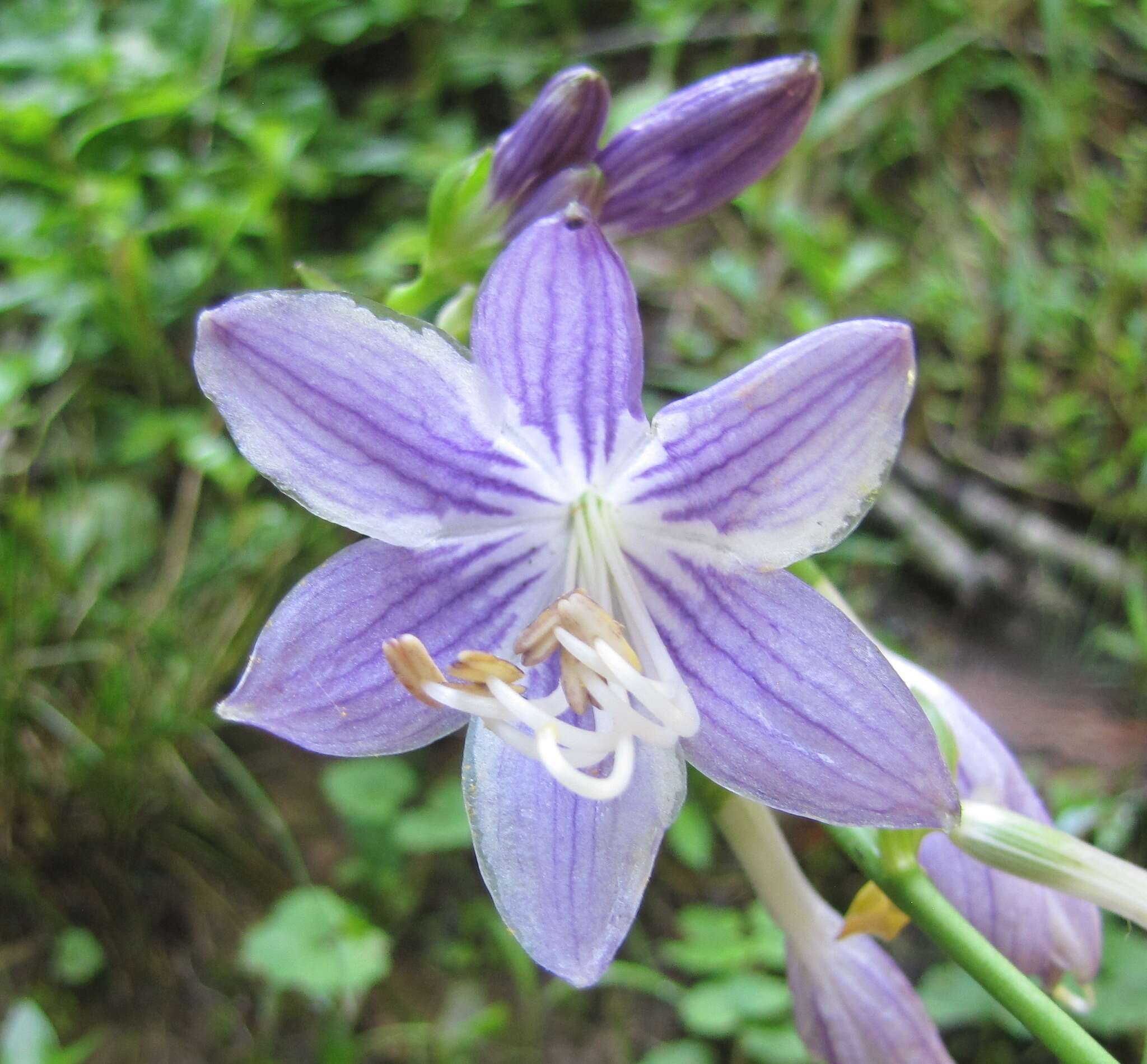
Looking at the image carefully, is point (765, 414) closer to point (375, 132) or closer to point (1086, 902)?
point (1086, 902)

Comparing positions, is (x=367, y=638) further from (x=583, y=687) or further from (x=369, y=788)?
(x=369, y=788)

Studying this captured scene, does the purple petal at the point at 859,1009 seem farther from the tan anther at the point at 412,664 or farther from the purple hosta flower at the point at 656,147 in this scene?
the purple hosta flower at the point at 656,147

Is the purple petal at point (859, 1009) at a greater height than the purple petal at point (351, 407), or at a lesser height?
lesser

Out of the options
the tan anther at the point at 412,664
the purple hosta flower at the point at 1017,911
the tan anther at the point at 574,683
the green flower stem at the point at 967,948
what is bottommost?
the purple hosta flower at the point at 1017,911

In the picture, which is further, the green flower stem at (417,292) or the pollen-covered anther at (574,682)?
the green flower stem at (417,292)

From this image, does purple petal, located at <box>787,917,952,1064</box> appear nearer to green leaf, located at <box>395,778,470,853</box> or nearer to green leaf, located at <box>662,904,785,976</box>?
green leaf, located at <box>662,904,785,976</box>

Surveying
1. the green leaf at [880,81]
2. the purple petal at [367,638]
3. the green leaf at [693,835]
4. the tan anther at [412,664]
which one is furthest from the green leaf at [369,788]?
the green leaf at [880,81]

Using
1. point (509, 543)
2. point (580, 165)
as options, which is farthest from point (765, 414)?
point (580, 165)
